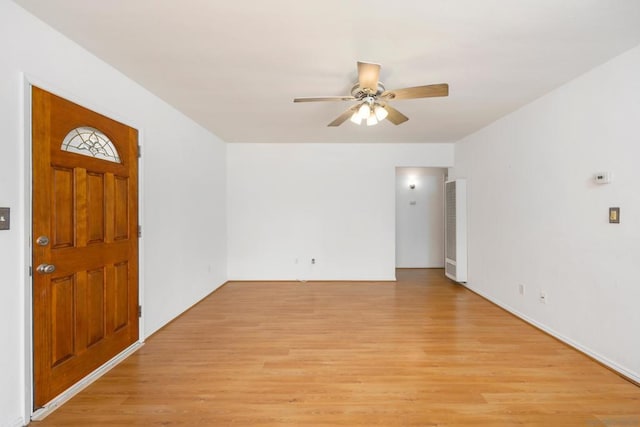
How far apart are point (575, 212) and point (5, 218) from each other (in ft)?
14.0

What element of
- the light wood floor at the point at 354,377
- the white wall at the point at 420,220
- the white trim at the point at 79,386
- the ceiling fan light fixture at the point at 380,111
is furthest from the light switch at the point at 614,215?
the white trim at the point at 79,386

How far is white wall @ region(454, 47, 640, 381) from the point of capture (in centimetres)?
210

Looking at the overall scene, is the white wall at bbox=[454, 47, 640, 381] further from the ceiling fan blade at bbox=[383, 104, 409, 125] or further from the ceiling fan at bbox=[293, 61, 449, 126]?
the ceiling fan blade at bbox=[383, 104, 409, 125]

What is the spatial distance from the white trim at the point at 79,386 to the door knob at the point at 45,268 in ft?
2.80

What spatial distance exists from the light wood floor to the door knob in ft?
3.00

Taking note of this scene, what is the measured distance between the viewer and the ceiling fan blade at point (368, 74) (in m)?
1.87

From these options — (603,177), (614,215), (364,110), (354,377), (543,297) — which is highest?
(364,110)

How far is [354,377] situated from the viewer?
214cm

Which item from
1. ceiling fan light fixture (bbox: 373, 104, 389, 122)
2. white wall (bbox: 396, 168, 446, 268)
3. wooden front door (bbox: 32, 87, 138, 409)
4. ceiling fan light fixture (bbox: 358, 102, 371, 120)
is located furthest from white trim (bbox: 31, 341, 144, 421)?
white wall (bbox: 396, 168, 446, 268)

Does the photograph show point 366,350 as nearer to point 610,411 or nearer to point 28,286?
point 610,411

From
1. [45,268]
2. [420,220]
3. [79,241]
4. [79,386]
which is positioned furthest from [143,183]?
[420,220]

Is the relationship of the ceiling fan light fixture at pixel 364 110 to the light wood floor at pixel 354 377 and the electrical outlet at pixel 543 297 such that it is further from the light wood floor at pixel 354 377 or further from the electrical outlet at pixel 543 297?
the electrical outlet at pixel 543 297

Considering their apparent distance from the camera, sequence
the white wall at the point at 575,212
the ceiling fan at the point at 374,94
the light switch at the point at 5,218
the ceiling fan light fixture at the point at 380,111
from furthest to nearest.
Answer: the ceiling fan light fixture at the point at 380,111, the white wall at the point at 575,212, the ceiling fan at the point at 374,94, the light switch at the point at 5,218

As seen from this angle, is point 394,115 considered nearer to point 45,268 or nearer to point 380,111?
point 380,111
